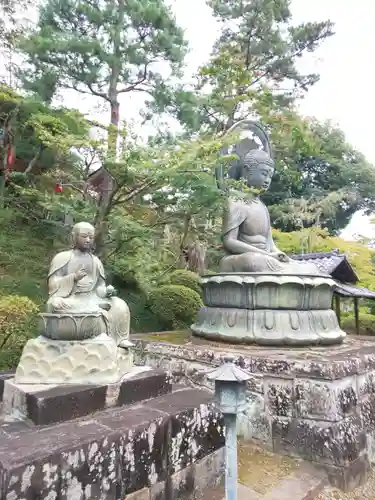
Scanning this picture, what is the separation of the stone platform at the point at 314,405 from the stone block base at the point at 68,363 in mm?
1618

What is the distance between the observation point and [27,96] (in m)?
8.68

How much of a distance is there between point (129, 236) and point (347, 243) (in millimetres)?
11780

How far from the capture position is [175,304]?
25.5ft

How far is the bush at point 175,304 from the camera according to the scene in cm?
780

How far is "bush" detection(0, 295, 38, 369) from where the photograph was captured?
4.70m

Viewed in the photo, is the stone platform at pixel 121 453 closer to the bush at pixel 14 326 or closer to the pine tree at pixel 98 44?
the bush at pixel 14 326

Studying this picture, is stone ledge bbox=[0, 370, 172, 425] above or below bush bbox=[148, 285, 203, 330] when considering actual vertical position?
below

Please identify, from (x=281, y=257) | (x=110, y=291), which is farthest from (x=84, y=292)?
(x=281, y=257)

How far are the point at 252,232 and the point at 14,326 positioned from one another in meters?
3.63

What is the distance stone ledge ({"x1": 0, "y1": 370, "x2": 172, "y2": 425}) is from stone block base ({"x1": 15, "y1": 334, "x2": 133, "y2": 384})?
0.08m

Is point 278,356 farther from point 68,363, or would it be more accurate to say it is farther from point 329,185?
point 329,185

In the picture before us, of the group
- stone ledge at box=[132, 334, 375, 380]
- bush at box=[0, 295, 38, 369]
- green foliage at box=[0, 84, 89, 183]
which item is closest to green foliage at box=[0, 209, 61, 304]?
green foliage at box=[0, 84, 89, 183]

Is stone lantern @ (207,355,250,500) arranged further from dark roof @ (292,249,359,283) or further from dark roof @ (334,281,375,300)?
dark roof @ (292,249,359,283)

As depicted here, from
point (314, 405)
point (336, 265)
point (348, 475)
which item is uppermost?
point (336, 265)
